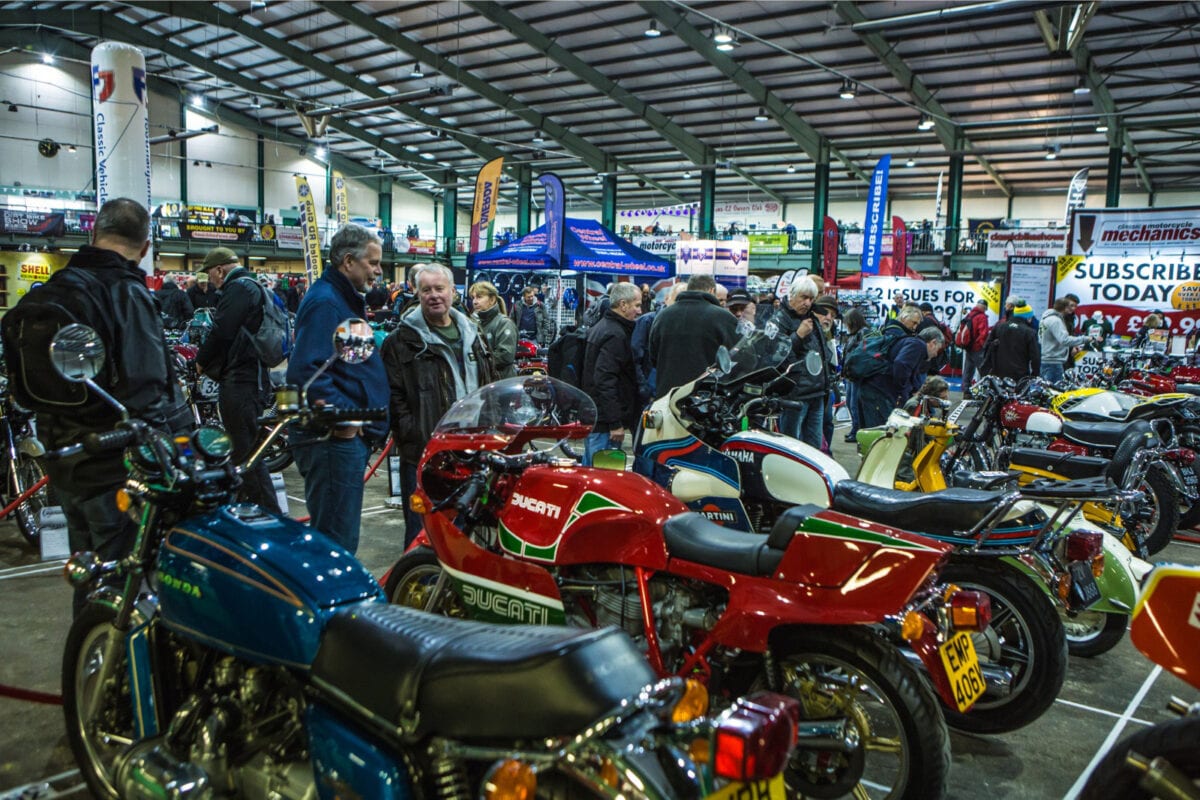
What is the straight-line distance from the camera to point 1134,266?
12.2 meters

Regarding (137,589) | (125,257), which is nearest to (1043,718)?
(137,589)

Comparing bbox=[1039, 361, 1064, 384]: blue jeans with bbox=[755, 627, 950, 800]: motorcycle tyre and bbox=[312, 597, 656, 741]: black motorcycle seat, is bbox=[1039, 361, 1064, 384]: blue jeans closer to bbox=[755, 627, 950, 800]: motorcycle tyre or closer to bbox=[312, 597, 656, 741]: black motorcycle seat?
bbox=[755, 627, 950, 800]: motorcycle tyre

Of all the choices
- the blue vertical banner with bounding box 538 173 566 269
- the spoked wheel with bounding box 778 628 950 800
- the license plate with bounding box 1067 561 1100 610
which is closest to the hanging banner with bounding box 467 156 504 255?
the blue vertical banner with bounding box 538 173 566 269

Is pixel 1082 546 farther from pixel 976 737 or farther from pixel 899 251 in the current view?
pixel 899 251

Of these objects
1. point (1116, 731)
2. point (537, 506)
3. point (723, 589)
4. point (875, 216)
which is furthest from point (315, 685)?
point (875, 216)

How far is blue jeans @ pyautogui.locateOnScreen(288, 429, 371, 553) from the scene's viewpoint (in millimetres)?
3438

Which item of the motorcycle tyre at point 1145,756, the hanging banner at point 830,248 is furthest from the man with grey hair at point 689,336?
the hanging banner at point 830,248

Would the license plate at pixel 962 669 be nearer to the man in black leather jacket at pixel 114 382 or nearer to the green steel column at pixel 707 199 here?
the man in black leather jacket at pixel 114 382

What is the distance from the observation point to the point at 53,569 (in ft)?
15.0

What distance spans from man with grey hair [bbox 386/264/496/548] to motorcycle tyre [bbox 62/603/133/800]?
1.64 m

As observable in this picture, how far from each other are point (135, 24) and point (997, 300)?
2337cm

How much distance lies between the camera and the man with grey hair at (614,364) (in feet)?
17.8

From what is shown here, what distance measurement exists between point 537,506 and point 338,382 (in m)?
1.09

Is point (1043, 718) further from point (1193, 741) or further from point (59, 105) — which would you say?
point (59, 105)
